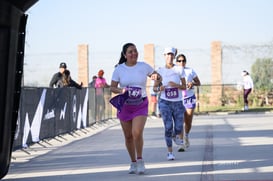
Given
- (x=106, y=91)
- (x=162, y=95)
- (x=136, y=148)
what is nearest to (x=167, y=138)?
(x=162, y=95)

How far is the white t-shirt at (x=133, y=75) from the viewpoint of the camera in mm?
10766

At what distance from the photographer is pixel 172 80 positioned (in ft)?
42.3

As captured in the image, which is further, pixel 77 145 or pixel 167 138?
pixel 77 145

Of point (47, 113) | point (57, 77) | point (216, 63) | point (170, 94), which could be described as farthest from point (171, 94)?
point (216, 63)

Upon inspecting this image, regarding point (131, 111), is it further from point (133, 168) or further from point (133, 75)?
point (133, 168)

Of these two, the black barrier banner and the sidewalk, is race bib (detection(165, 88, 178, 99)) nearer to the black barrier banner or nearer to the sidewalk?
the sidewalk

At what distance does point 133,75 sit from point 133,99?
36 centimetres

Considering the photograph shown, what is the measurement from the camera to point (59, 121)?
17.4 m

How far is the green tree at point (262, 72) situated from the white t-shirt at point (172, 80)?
865 inches

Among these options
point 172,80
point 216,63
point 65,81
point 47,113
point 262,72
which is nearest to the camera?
point 172,80

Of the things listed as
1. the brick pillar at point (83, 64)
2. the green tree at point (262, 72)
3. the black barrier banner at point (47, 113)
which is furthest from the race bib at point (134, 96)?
the brick pillar at point (83, 64)

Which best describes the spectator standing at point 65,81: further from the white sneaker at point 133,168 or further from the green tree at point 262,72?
the green tree at point 262,72

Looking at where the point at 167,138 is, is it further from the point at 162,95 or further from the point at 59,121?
the point at 59,121

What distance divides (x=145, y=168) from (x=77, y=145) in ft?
17.1
